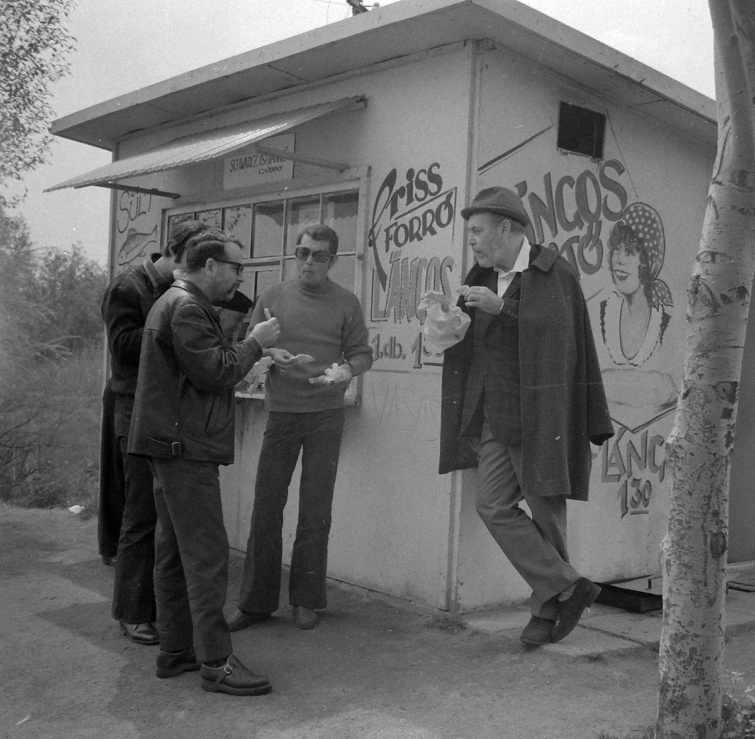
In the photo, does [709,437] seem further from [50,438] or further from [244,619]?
[50,438]

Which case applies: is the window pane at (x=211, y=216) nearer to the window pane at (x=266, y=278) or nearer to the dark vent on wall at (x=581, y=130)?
the window pane at (x=266, y=278)

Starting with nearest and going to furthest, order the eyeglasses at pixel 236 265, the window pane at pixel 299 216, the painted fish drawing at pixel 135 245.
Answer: the eyeglasses at pixel 236 265 < the window pane at pixel 299 216 < the painted fish drawing at pixel 135 245

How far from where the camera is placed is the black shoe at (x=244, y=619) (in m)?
5.09

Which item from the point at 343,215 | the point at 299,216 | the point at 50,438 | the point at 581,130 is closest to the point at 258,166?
the point at 299,216

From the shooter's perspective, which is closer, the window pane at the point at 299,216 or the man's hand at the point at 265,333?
the man's hand at the point at 265,333

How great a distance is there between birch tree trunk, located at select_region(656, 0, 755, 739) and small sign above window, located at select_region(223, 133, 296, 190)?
3.71m

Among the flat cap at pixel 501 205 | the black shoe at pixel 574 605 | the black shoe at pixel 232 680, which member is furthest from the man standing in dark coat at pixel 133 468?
the black shoe at pixel 574 605

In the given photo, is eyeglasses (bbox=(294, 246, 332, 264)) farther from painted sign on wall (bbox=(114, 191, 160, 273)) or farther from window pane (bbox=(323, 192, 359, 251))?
painted sign on wall (bbox=(114, 191, 160, 273))

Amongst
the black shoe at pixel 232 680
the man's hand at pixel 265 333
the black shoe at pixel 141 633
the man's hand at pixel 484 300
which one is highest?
the man's hand at pixel 484 300

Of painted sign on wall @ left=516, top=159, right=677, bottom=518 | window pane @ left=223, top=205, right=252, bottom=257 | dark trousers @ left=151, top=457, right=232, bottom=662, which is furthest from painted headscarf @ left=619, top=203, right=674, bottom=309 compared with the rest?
dark trousers @ left=151, top=457, right=232, bottom=662

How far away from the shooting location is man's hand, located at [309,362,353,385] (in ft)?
16.3

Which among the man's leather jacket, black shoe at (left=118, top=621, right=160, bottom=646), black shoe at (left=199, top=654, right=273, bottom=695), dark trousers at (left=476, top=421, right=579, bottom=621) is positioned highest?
the man's leather jacket

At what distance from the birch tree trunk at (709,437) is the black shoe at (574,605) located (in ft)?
3.74

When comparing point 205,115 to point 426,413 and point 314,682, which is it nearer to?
point 426,413
